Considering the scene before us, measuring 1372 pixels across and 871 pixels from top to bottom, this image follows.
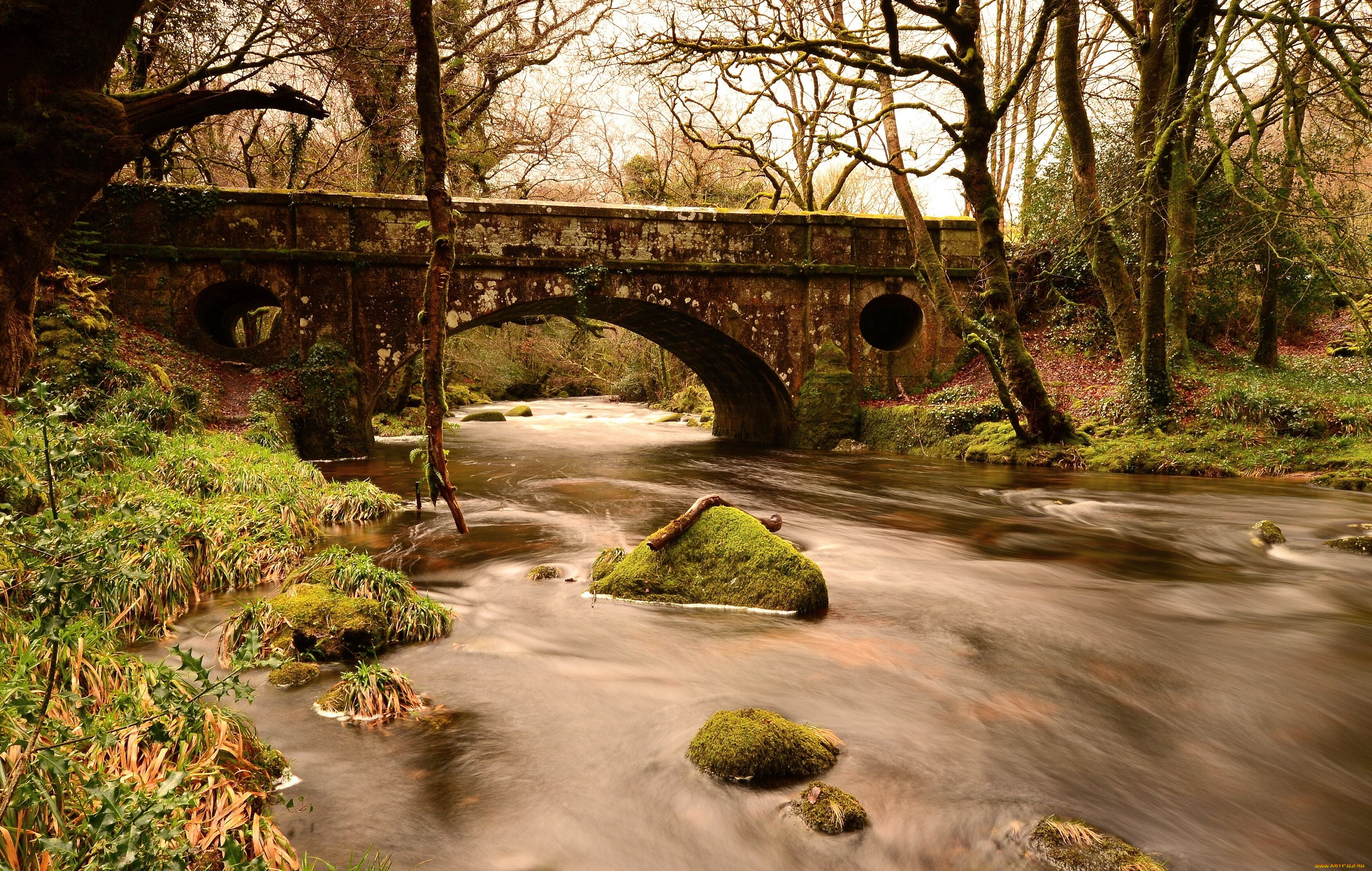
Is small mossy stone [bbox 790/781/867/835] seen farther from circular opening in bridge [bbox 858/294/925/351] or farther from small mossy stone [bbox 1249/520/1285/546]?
circular opening in bridge [bbox 858/294/925/351]

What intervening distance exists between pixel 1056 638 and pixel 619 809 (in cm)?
315

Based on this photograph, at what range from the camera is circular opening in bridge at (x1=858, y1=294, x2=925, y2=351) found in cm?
1617

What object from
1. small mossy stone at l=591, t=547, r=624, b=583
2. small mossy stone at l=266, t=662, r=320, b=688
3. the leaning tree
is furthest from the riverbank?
the leaning tree

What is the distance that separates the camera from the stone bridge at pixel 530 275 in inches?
491

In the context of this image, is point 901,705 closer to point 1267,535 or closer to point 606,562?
point 606,562

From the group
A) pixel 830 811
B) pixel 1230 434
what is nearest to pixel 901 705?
pixel 830 811

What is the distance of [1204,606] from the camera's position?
5.45 m

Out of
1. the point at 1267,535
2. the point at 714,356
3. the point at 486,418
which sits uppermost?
the point at 714,356

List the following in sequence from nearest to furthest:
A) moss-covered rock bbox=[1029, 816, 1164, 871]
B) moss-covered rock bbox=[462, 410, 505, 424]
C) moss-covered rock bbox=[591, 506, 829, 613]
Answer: moss-covered rock bbox=[1029, 816, 1164, 871] < moss-covered rock bbox=[591, 506, 829, 613] < moss-covered rock bbox=[462, 410, 505, 424]

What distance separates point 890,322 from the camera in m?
17.9

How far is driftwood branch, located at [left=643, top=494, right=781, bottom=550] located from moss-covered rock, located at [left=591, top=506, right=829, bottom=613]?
0.11 ft

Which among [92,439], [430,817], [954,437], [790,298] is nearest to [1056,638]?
[430,817]

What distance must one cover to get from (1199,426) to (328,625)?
12.2m

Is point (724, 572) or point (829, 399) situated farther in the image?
point (829, 399)
